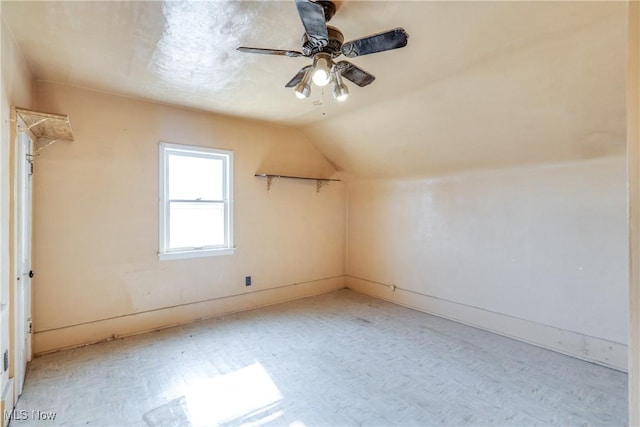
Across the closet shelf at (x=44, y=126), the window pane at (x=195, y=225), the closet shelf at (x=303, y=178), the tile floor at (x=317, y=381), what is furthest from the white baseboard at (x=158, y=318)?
the closet shelf at (x=44, y=126)

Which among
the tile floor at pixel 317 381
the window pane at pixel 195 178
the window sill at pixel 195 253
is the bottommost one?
the tile floor at pixel 317 381

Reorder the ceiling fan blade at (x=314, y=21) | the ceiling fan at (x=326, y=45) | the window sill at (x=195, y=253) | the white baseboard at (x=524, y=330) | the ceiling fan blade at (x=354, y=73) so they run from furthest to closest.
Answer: the window sill at (x=195, y=253) < the white baseboard at (x=524, y=330) < the ceiling fan blade at (x=354, y=73) < the ceiling fan at (x=326, y=45) < the ceiling fan blade at (x=314, y=21)

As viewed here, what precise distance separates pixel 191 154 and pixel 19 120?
169 cm

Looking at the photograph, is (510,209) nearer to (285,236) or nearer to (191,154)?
(285,236)

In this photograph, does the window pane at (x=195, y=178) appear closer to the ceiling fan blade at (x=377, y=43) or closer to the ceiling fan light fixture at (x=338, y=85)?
the ceiling fan light fixture at (x=338, y=85)

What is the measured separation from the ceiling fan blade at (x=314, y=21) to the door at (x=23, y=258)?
7.22ft

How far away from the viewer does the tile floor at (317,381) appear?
211 centimetres

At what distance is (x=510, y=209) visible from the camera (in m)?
3.44

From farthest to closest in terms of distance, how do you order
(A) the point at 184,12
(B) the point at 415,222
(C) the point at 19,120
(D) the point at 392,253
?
(D) the point at 392,253 → (B) the point at 415,222 → (C) the point at 19,120 → (A) the point at 184,12

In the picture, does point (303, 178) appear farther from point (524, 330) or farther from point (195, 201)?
point (524, 330)

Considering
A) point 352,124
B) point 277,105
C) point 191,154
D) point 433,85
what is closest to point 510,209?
point 433,85

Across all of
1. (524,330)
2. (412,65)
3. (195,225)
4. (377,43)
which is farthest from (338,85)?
(524,330)

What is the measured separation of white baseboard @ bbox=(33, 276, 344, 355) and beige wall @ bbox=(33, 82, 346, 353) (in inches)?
0.4

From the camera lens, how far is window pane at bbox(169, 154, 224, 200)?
370 cm
